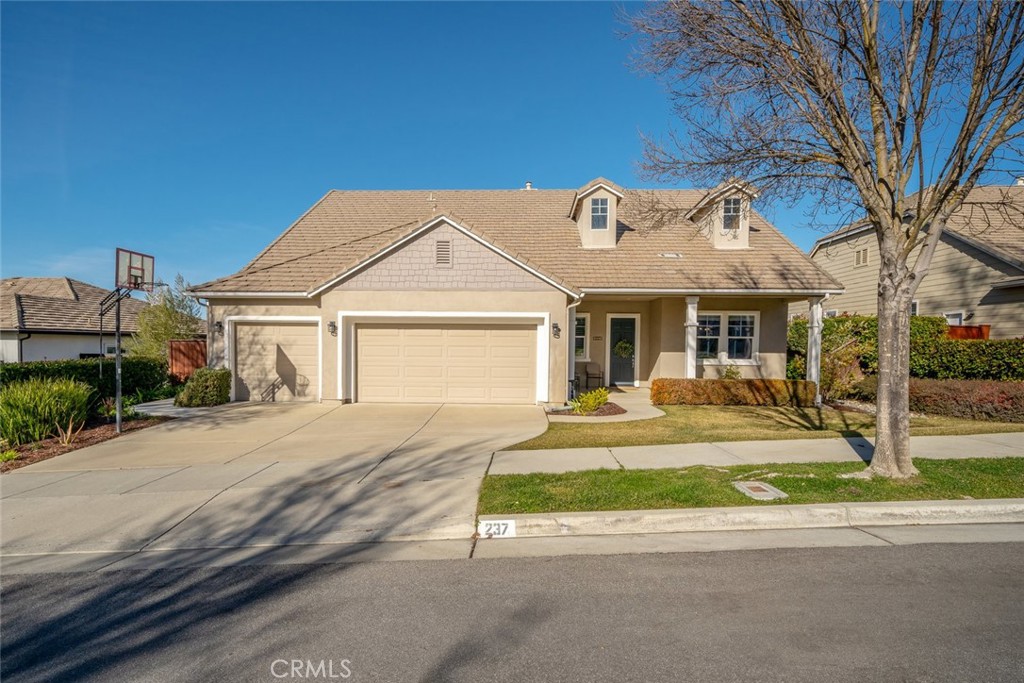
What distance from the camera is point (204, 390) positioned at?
13305 millimetres

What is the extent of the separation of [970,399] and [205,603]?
14.3 metres

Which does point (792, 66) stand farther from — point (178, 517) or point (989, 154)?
point (178, 517)

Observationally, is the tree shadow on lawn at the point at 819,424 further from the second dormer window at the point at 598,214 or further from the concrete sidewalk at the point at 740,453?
the second dormer window at the point at 598,214

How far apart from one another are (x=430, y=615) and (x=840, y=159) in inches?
294

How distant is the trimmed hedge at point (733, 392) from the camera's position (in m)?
13.5

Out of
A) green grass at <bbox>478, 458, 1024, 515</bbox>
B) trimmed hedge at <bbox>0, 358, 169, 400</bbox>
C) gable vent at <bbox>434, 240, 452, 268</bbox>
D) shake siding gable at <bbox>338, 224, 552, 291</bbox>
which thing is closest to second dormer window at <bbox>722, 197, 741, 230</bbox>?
shake siding gable at <bbox>338, 224, 552, 291</bbox>

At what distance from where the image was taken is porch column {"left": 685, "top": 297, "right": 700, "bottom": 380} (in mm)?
14633

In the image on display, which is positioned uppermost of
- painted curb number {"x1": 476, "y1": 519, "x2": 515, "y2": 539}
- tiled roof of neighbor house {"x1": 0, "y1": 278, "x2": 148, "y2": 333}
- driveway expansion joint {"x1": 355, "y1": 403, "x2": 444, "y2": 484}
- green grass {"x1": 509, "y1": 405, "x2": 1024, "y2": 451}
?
tiled roof of neighbor house {"x1": 0, "y1": 278, "x2": 148, "y2": 333}

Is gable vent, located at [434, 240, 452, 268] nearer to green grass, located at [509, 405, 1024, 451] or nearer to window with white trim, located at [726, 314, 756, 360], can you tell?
green grass, located at [509, 405, 1024, 451]

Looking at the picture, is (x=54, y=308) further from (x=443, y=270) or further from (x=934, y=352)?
(x=934, y=352)

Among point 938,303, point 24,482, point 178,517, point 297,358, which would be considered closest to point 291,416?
point 297,358

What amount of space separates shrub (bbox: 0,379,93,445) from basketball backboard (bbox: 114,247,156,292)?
2359 millimetres

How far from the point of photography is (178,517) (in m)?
5.77

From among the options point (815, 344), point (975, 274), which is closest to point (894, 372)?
point (815, 344)
